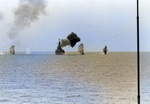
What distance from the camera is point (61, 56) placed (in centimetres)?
1941

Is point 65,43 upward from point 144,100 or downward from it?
upward

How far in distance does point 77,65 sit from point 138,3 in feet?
41.5

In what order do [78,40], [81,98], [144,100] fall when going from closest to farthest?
[144,100] → [81,98] → [78,40]

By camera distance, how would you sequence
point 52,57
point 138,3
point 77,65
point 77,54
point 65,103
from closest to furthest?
point 138,3
point 65,103
point 77,65
point 52,57
point 77,54

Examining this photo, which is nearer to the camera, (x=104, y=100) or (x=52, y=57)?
(x=104, y=100)

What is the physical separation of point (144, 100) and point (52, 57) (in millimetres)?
14456

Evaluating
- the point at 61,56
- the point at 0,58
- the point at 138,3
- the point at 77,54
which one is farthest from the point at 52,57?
the point at 138,3

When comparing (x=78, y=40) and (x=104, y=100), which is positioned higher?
(x=78, y=40)

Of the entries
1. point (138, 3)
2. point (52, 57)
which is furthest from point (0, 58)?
point (138, 3)

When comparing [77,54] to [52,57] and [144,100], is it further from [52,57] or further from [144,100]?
[144,100]

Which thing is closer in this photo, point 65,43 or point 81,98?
point 81,98

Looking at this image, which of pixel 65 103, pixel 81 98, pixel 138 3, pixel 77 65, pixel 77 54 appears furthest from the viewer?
pixel 77 54

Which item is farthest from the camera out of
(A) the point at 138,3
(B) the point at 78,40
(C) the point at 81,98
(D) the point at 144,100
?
(B) the point at 78,40

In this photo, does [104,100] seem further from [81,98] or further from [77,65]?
[77,65]
